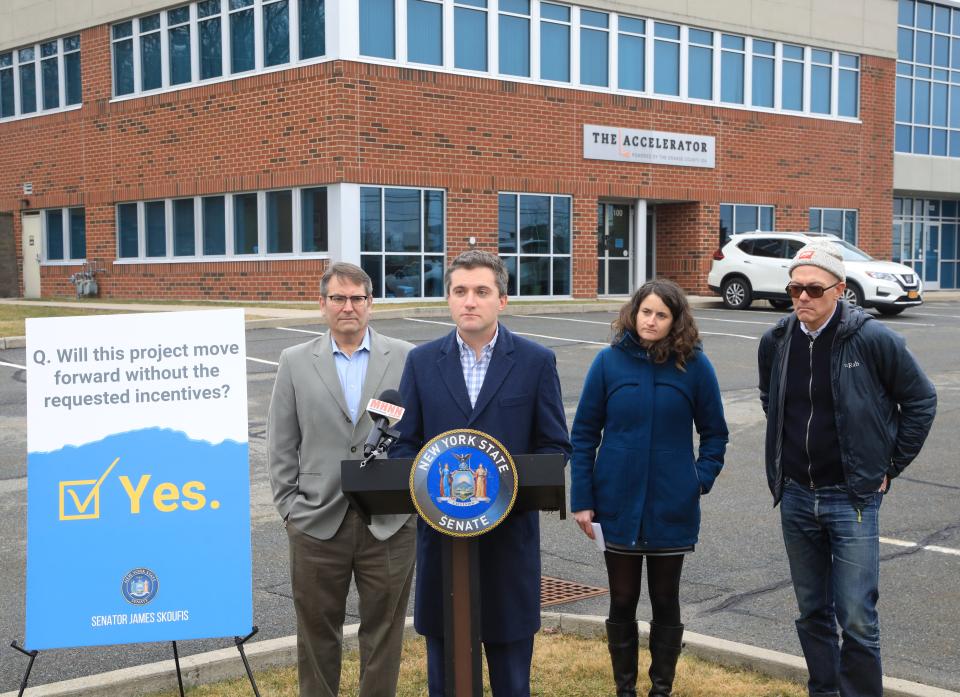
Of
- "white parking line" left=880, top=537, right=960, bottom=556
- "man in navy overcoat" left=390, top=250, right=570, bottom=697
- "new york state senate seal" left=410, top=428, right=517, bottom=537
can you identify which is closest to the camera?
"new york state senate seal" left=410, top=428, right=517, bottom=537

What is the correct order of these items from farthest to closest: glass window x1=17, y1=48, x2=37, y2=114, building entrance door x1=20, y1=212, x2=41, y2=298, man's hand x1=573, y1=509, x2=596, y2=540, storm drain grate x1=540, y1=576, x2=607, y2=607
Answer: building entrance door x1=20, y1=212, x2=41, y2=298
glass window x1=17, y1=48, x2=37, y2=114
storm drain grate x1=540, y1=576, x2=607, y2=607
man's hand x1=573, y1=509, x2=596, y2=540

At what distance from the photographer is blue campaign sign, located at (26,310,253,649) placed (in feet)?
14.4

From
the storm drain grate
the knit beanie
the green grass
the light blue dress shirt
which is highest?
the knit beanie

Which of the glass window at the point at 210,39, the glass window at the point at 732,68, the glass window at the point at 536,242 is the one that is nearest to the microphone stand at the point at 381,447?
the glass window at the point at 536,242

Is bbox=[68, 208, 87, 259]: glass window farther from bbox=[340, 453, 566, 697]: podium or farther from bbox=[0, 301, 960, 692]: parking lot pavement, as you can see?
bbox=[340, 453, 566, 697]: podium

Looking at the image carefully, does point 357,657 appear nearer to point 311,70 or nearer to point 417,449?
point 417,449

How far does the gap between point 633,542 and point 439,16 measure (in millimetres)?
21286

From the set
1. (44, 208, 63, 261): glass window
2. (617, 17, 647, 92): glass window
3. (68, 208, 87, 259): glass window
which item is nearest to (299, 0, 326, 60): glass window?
(617, 17, 647, 92): glass window

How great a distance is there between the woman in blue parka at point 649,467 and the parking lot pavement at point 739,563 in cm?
106

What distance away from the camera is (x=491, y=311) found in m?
3.88

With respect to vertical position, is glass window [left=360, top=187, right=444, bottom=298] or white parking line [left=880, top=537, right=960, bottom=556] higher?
glass window [left=360, top=187, right=444, bottom=298]

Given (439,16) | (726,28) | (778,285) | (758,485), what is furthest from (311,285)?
(758,485)

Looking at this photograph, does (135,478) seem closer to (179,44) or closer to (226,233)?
(226,233)

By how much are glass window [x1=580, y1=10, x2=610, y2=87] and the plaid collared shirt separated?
23688 millimetres
